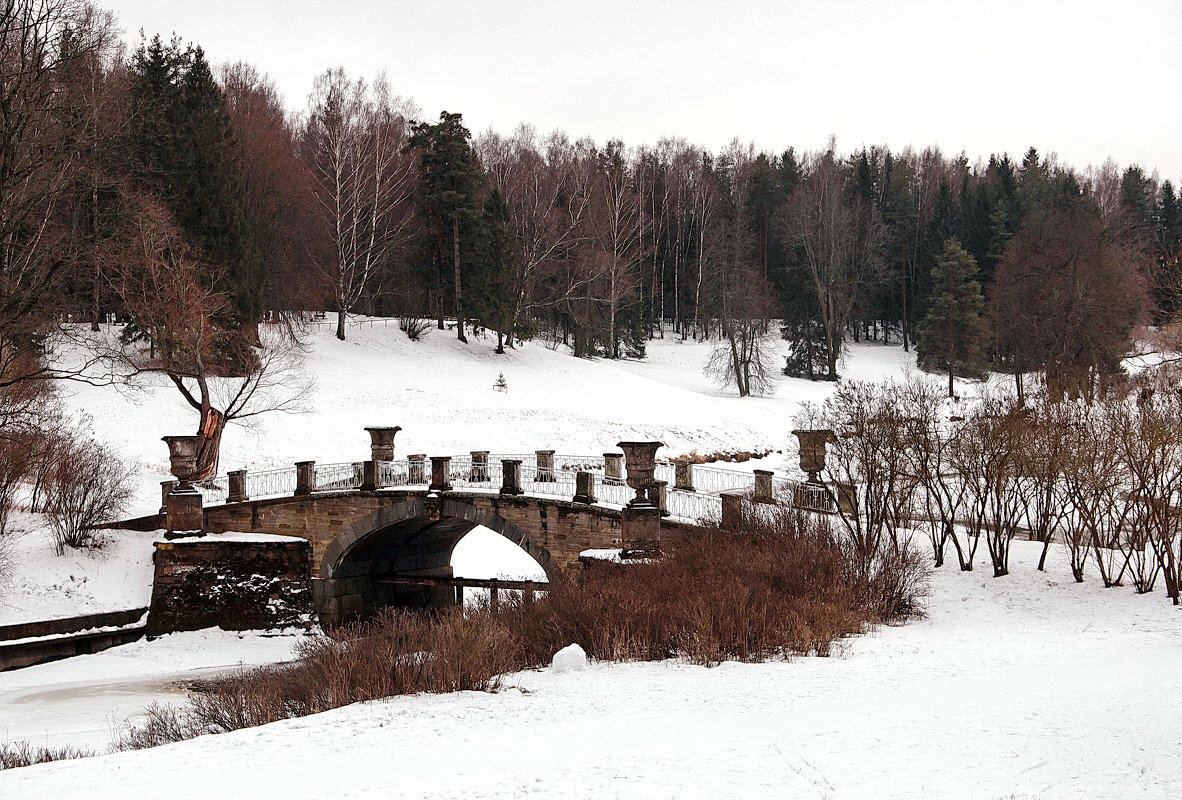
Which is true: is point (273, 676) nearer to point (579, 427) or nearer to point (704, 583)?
point (704, 583)

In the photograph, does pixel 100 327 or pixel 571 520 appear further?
pixel 100 327

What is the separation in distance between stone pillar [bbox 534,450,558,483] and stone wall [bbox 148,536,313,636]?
688cm

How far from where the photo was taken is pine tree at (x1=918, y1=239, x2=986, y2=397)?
162 feet

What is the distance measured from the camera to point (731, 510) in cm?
1691

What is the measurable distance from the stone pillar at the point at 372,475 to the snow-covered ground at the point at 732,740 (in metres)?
14.5

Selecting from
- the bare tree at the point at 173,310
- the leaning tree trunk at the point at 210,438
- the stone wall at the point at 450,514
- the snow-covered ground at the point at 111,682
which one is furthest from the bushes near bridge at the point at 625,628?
the leaning tree trunk at the point at 210,438

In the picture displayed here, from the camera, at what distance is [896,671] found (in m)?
10.4

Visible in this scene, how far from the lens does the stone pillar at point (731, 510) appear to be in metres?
16.8

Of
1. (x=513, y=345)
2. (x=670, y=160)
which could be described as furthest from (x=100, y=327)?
(x=670, y=160)

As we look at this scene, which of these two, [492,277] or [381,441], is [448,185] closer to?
[492,277]

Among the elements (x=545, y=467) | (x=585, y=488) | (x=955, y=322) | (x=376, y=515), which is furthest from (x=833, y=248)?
(x=585, y=488)

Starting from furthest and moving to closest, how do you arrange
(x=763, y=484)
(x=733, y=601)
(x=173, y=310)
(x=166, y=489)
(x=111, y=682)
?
(x=173, y=310), (x=166, y=489), (x=111, y=682), (x=763, y=484), (x=733, y=601)

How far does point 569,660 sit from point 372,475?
14727 millimetres

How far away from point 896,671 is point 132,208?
22.8m
